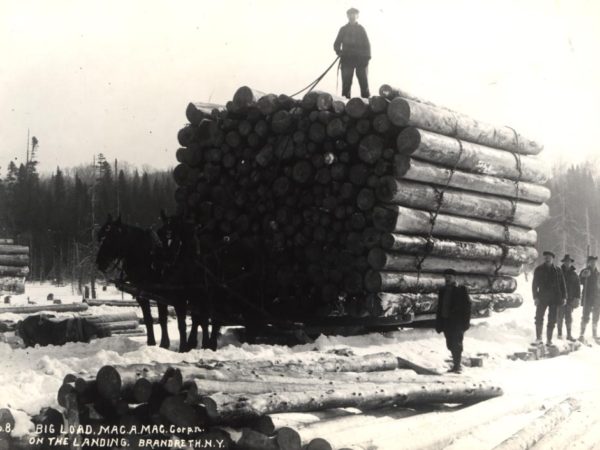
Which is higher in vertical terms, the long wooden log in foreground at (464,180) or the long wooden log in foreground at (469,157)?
the long wooden log in foreground at (469,157)

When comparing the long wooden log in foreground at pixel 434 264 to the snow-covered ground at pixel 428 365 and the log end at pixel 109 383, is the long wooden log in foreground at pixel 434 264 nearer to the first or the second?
the snow-covered ground at pixel 428 365

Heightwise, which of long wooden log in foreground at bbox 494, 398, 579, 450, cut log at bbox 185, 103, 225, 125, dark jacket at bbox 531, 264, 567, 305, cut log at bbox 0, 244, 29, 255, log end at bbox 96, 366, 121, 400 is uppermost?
cut log at bbox 185, 103, 225, 125

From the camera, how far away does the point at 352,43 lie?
1230cm

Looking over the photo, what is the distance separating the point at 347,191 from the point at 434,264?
2339mm

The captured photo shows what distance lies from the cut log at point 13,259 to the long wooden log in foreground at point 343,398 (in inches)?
866

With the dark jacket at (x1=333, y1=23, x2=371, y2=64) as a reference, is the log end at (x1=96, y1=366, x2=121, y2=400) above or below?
below

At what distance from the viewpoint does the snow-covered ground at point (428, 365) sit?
5652 millimetres

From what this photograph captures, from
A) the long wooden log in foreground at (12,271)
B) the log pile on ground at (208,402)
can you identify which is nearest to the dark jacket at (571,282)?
the log pile on ground at (208,402)

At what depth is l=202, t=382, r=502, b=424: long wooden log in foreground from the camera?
5091 mm

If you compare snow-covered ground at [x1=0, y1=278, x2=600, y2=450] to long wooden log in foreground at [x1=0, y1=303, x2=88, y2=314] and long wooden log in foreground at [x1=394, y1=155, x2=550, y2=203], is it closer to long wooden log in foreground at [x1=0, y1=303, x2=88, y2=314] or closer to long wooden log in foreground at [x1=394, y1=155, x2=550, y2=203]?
long wooden log in foreground at [x1=0, y1=303, x2=88, y2=314]

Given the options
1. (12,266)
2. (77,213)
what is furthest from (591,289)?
(77,213)

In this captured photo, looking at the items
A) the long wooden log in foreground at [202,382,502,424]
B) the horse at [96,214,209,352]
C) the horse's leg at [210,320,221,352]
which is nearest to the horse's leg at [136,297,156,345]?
the horse at [96,214,209,352]

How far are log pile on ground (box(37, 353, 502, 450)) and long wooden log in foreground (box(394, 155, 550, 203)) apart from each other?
5.02 metres

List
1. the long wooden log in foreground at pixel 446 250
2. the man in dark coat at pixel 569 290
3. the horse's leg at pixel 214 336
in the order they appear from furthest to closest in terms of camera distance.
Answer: the man in dark coat at pixel 569 290
the long wooden log in foreground at pixel 446 250
the horse's leg at pixel 214 336
